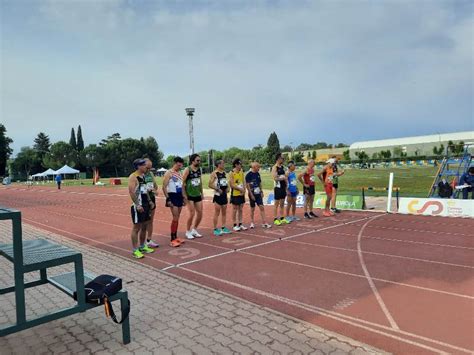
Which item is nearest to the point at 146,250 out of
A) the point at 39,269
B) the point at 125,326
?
the point at 125,326

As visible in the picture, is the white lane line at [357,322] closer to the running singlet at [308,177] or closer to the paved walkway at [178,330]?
the paved walkway at [178,330]

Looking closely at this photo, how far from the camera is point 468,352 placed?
329cm

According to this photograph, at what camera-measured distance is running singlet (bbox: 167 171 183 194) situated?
25.7 ft

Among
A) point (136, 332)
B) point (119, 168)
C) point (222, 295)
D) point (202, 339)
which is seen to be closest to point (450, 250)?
point (222, 295)

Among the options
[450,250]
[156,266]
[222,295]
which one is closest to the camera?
[222,295]

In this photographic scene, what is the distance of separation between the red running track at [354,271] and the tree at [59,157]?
76.8 m

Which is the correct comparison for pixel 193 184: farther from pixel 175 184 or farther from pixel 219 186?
pixel 219 186

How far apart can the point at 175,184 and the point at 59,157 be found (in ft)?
267

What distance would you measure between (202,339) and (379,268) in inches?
142

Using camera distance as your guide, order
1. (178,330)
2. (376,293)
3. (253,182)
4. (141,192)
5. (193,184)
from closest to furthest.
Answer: (178,330)
(376,293)
(141,192)
(193,184)
(253,182)

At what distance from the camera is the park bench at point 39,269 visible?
10.5 ft

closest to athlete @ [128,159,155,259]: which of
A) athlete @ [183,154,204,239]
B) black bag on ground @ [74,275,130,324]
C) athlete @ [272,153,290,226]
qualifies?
athlete @ [183,154,204,239]

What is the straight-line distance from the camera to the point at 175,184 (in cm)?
788

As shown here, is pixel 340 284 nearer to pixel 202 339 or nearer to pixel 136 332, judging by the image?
pixel 202 339
